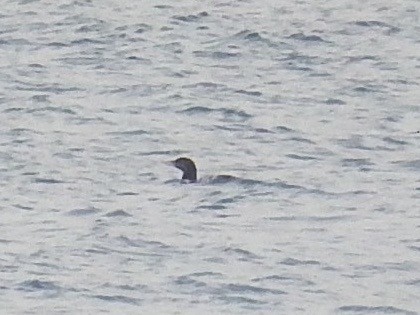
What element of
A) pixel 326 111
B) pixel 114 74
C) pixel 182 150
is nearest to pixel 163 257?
pixel 182 150

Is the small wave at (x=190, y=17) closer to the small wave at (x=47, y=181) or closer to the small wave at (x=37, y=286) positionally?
the small wave at (x=47, y=181)

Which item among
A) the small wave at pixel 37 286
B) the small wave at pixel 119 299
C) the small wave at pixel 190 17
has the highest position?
the small wave at pixel 190 17

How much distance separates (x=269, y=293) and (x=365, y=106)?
642 cm

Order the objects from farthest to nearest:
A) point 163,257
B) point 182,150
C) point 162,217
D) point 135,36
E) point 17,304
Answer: point 135,36 < point 182,150 < point 162,217 < point 163,257 < point 17,304

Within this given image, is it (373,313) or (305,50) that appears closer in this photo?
(373,313)

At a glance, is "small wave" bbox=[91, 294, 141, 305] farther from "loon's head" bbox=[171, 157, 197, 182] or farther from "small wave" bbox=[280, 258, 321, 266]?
"loon's head" bbox=[171, 157, 197, 182]

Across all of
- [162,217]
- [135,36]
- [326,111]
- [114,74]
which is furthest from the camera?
[135,36]

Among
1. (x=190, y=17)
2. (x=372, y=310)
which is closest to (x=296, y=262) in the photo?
(x=372, y=310)

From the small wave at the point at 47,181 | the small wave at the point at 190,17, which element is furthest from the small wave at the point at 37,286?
the small wave at the point at 190,17

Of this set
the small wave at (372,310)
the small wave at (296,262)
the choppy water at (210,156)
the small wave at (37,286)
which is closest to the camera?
the small wave at (372,310)

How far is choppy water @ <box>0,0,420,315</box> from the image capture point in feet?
42.6

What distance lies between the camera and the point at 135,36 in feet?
72.7

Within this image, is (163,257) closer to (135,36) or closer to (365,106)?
(365,106)

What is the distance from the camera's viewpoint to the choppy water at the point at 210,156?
1298cm
